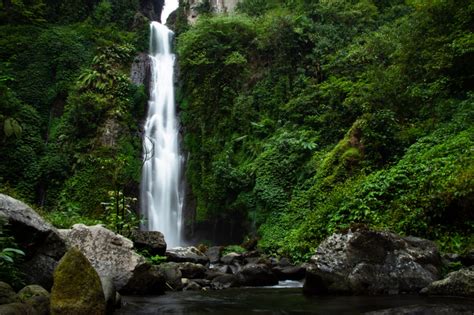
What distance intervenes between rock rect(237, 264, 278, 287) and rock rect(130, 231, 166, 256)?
2.94 metres

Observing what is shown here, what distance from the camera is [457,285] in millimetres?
7469

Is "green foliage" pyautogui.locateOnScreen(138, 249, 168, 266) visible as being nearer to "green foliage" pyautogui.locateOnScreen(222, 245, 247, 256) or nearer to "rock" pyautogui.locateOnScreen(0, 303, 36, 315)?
"green foliage" pyautogui.locateOnScreen(222, 245, 247, 256)

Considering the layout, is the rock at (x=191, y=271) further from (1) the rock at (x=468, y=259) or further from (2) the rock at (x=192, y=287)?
(1) the rock at (x=468, y=259)

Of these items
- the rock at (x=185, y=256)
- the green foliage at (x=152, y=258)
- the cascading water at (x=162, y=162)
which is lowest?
the rock at (x=185, y=256)

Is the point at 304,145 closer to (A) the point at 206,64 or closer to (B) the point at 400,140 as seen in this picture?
(B) the point at 400,140

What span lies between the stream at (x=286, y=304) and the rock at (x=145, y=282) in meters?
0.33

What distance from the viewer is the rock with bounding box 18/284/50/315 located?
5953mm

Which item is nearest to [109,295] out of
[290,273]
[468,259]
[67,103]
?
[290,273]

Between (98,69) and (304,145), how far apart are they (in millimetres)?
15930

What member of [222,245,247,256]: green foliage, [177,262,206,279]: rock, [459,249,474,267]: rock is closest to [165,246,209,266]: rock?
[177,262,206,279]: rock

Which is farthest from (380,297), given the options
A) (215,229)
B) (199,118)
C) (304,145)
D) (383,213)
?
(199,118)

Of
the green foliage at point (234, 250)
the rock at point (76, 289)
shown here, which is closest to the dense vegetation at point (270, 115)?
the green foliage at point (234, 250)

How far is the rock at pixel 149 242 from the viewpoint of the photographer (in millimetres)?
13102

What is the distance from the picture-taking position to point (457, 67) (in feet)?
54.5
